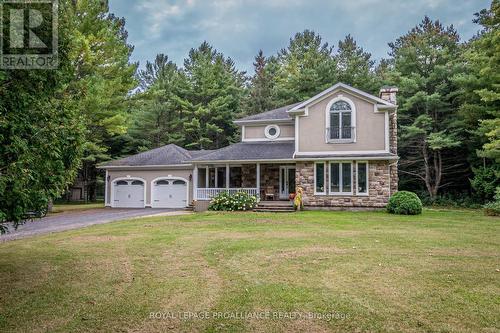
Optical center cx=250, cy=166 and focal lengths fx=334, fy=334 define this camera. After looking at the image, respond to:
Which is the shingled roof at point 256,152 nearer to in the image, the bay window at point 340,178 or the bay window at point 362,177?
the bay window at point 340,178

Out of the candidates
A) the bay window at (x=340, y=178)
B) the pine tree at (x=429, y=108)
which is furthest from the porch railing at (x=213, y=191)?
the pine tree at (x=429, y=108)

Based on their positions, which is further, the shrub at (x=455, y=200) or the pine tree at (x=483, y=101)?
the shrub at (x=455, y=200)

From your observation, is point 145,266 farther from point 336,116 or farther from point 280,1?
point 280,1

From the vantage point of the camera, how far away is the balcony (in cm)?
1780

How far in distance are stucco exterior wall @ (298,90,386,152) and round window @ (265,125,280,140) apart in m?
3.04

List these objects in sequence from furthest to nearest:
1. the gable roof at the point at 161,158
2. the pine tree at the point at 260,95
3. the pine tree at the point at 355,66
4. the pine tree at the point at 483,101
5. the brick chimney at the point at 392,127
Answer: the pine tree at the point at 260,95
the pine tree at the point at 355,66
the gable roof at the point at 161,158
the brick chimney at the point at 392,127
the pine tree at the point at 483,101

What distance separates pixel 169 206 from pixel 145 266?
1577cm

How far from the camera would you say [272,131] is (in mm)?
21500

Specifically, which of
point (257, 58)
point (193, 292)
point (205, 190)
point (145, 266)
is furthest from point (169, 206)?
point (257, 58)

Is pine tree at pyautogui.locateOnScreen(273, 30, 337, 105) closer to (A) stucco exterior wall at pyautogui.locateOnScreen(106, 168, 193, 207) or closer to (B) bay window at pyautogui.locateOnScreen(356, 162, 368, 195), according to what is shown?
(A) stucco exterior wall at pyautogui.locateOnScreen(106, 168, 193, 207)

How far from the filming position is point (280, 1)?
18922 millimetres

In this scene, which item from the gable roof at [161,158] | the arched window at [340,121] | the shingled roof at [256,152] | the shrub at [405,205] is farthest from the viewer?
the gable roof at [161,158]

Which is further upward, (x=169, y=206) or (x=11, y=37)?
(x=11, y=37)

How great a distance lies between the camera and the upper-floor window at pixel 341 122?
58.6 ft
